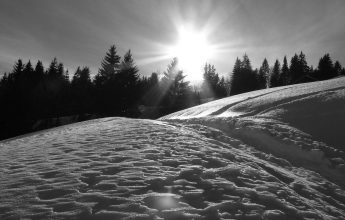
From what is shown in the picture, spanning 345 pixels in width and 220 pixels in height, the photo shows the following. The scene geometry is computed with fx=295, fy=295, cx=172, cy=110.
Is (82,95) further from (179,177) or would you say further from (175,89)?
(179,177)

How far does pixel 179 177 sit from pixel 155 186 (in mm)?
749

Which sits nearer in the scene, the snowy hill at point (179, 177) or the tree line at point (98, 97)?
the snowy hill at point (179, 177)

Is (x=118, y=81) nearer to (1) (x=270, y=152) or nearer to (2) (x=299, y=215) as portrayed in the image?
(1) (x=270, y=152)

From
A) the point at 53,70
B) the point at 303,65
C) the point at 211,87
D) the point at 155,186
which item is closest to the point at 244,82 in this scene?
the point at 211,87

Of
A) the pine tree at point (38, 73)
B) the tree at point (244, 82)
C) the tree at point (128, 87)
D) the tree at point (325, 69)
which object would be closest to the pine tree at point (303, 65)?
the tree at point (325, 69)

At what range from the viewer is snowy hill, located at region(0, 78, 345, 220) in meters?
4.89

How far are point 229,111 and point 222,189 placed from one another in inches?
482

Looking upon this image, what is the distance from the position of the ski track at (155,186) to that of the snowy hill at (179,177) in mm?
18

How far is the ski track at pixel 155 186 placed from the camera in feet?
15.8

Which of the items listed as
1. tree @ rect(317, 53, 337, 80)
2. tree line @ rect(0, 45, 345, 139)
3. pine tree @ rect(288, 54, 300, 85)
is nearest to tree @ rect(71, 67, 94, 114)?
tree line @ rect(0, 45, 345, 139)

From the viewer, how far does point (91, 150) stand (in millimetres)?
8828

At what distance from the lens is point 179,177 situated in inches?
248

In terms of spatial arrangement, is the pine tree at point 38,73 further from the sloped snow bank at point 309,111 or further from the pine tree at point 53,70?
the sloped snow bank at point 309,111

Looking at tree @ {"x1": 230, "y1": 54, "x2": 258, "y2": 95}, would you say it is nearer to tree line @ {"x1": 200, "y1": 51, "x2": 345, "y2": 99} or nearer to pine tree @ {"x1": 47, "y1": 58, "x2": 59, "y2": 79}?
tree line @ {"x1": 200, "y1": 51, "x2": 345, "y2": 99}
